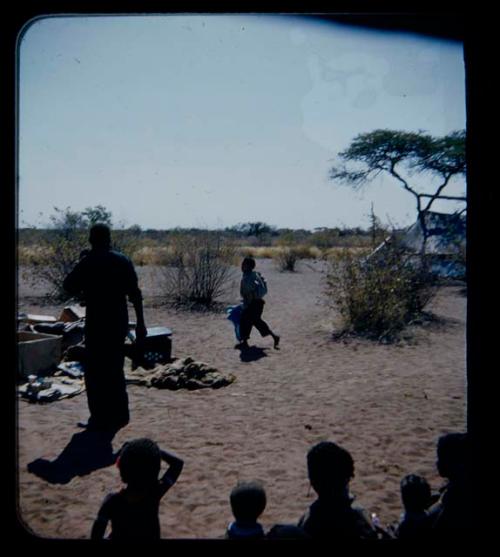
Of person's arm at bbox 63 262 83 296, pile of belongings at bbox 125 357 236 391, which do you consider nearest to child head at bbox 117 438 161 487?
person's arm at bbox 63 262 83 296

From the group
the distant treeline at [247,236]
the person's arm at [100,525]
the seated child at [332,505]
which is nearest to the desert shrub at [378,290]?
the distant treeline at [247,236]

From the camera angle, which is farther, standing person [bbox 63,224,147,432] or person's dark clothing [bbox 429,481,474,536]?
standing person [bbox 63,224,147,432]

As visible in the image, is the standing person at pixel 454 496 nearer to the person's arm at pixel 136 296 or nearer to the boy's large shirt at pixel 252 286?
the person's arm at pixel 136 296

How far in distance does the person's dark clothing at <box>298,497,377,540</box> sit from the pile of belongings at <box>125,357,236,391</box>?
4125mm

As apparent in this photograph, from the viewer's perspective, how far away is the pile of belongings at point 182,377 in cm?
637

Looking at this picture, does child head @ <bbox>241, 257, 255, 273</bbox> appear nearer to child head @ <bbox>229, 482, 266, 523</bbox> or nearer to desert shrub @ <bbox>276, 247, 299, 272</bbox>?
child head @ <bbox>229, 482, 266, 523</bbox>

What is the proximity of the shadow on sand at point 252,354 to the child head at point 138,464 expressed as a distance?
5.48 m

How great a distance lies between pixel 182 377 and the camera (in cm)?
648

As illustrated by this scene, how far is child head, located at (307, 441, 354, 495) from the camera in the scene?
2314mm

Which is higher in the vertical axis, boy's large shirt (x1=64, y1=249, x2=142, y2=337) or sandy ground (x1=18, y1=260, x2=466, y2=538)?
boy's large shirt (x1=64, y1=249, x2=142, y2=337)

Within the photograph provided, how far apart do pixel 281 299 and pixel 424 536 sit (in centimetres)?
1375

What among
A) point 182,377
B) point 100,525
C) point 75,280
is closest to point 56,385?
point 182,377

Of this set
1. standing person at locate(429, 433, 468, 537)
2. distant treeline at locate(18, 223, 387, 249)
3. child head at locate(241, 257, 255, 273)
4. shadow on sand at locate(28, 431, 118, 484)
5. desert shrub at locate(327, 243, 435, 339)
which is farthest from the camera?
distant treeline at locate(18, 223, 387, 249)

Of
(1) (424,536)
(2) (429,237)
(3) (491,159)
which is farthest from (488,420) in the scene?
(2) (429,237)
